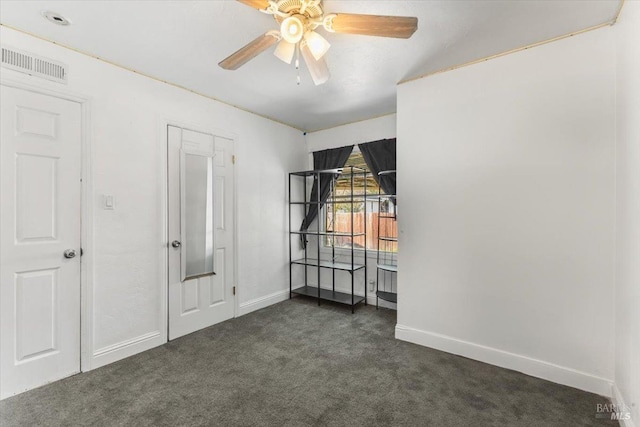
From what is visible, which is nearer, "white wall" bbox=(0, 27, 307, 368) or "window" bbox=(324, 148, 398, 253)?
"white wall" bbox=(0, 27, 307, 368)

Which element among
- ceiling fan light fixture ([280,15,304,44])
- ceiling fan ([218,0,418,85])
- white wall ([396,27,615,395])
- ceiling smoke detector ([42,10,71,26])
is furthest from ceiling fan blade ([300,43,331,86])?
ceiling smoke detector ([42,10,71,26])

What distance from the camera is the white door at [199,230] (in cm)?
296

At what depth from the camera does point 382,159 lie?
12.3ft

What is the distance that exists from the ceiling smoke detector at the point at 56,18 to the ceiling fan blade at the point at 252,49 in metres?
1.09

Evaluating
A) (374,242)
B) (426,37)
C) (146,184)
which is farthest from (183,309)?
(426,37)

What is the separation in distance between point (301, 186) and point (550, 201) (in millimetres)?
3101

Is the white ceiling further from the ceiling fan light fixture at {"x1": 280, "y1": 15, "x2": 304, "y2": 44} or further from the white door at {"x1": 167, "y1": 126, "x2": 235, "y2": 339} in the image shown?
the white door at {"x1": 167, "y1": 126, "x2": 235, "y2": 339}

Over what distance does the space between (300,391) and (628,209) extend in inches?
93.3

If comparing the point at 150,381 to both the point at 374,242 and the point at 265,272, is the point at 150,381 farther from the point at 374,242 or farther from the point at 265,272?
the point at 374,242

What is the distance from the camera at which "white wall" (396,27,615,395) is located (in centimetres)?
205

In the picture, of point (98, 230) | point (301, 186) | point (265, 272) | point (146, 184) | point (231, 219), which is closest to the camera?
point (98, 230)

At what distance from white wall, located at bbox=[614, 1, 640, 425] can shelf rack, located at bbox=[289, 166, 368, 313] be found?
91.8 inches

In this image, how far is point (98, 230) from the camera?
2441 mm

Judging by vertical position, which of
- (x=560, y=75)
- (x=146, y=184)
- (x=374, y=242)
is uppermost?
(x=560, y=75)
